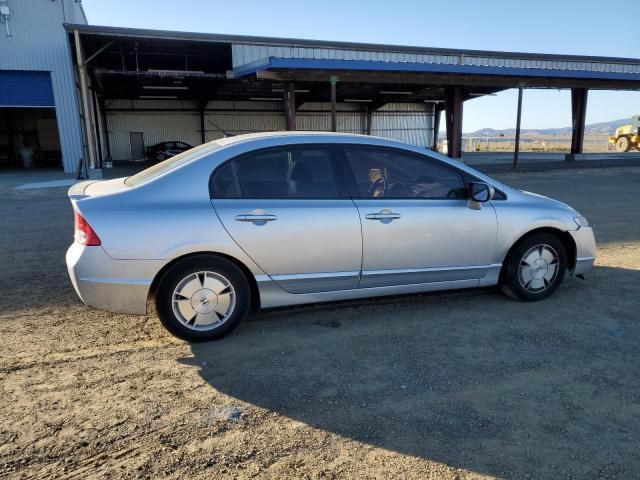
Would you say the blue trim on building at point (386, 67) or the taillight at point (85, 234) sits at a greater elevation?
the blue trim on building at point (386, 67)

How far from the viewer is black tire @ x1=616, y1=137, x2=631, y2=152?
40.9 metres

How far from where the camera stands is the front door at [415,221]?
13.2ft

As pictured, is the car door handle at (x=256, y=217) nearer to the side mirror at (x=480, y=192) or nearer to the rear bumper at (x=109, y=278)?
the rear bumper at (x=109, y=278)

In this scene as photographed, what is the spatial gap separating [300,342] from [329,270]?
0.63 meters

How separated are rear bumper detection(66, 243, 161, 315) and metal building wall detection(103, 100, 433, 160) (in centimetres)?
3211

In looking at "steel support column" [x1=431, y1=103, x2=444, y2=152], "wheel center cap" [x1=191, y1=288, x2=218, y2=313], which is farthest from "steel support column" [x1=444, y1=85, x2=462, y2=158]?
"wheel center cap" [x1=191, y1=288, x2=218, y2=313]

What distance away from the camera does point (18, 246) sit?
6938mm

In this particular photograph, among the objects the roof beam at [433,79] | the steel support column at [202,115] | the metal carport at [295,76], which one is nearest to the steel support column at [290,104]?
the metal carport at [295,76]

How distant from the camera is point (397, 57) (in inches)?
1014

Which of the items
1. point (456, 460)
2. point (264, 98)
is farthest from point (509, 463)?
point (264, 98)

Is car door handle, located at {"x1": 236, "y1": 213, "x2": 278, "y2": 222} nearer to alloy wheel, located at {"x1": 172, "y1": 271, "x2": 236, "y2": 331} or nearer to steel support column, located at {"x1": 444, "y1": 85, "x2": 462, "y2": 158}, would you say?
alloy wheel, located at {"x1": 172, "y1": 271, "x2": 236, "y2": 331}

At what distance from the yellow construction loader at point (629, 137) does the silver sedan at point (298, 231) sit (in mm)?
42435

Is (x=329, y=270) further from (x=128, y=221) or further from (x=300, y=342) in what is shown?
(x=128, y=221)

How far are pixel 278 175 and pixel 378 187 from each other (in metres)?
0.88
